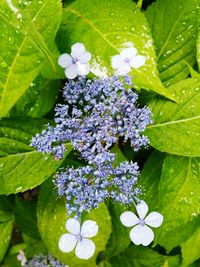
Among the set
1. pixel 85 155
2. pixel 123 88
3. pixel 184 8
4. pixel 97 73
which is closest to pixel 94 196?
pixel 85 155

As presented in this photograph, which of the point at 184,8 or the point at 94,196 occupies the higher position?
the point at 184,8

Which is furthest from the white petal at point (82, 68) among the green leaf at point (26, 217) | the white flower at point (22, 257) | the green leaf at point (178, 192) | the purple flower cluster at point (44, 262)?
the white flower at point (22, 257)

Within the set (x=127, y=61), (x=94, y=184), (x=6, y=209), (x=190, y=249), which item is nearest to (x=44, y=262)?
(x=6, y=209)

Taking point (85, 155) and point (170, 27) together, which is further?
point (170, 27)

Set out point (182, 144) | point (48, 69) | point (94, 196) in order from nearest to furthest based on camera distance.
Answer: point (94, 196) → point (182, 144) → point (48, 69)

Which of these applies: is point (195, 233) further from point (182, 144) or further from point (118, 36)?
point (118, 36)

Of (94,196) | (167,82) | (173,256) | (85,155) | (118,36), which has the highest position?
(118,36)

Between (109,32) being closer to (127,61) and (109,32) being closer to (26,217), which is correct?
(127,61)
